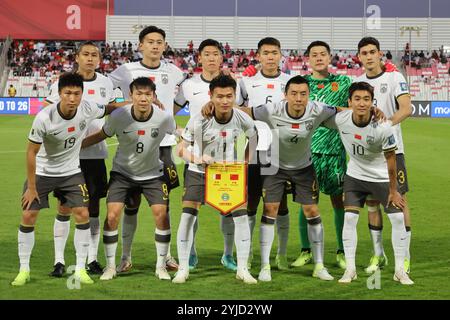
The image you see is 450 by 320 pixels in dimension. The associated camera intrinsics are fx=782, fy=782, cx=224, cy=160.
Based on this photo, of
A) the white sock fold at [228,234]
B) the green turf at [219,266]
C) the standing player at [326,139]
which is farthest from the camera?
the standing player at [326,139]

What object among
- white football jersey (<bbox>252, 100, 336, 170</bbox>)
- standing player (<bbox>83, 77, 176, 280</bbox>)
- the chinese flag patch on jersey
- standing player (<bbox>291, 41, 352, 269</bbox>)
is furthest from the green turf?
the chinese flag patch on jersey

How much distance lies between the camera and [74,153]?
719 centimetres

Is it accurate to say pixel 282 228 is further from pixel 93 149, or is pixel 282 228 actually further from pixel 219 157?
pixel 93 149

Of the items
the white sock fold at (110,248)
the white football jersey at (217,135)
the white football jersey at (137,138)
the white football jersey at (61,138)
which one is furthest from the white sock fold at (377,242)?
the white football jersey at (61,138)

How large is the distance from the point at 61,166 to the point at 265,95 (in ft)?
7.23

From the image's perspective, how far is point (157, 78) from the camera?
809 centimetres

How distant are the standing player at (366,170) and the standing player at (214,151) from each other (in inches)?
35.8

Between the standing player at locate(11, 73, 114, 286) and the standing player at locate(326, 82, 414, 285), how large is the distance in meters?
2.36

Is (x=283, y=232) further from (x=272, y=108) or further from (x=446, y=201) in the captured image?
(x=446, y=201)

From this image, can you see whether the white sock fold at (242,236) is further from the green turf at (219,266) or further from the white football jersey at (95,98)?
the white football jersey at (95,98)

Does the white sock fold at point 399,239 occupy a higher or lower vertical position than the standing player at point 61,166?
lower

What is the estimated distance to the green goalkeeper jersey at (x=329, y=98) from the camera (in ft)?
26.2
